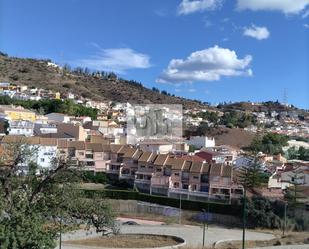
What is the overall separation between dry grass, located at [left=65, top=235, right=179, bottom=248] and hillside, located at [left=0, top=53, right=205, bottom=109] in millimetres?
71561

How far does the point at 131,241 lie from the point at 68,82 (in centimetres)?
8366

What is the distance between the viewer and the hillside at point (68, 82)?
9606cm

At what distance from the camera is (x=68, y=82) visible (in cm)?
10238

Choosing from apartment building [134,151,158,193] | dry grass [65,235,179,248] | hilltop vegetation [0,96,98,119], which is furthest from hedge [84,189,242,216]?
hilltop vegetation [0,96,98,119]

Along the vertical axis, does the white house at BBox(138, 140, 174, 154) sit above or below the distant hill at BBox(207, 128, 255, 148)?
below

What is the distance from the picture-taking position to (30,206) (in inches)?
387

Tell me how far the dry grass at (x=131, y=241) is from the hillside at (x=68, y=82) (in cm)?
7156

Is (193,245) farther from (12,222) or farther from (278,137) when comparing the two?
(278,137)

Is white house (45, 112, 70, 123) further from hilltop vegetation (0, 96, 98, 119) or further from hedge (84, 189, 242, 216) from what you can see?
hedge (84, 189, 242, 216)

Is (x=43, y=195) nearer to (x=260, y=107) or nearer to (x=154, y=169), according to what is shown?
(x=154, y=169)

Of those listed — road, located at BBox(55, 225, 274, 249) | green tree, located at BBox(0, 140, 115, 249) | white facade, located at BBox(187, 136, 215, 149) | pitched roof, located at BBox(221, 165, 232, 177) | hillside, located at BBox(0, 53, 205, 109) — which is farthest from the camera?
hillside, located at BBox(0, 53, 205, 109)

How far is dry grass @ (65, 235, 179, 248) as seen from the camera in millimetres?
20875

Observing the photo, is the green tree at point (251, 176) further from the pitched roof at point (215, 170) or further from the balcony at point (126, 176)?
the balcony at point (126, 176)

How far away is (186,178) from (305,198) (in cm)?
875
